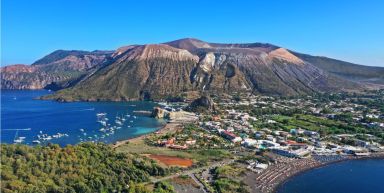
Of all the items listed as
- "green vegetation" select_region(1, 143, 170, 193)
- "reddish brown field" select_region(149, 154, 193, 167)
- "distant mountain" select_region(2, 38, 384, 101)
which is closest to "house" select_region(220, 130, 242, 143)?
"reddish brown field" select_region(149, 154, 193, 167)

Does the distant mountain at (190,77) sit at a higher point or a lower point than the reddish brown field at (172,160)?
higher

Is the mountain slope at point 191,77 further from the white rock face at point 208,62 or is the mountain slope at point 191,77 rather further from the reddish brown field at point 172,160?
the reddish brown field at point 172,160

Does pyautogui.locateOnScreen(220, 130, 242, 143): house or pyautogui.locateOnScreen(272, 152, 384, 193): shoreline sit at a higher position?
pyautogui.locateOnScreen(220, 130, 242, 143): house

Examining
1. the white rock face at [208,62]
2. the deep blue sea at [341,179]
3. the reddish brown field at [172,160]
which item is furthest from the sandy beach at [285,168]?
the white rock face at [208,62]

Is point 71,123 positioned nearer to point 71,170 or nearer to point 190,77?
point 71,170

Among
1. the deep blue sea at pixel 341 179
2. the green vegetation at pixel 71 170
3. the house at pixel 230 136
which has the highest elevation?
the green vegetation at pixel 71 170

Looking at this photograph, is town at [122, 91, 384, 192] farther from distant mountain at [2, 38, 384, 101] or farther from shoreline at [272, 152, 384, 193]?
distant mountain at [2, 38, 384, 101]

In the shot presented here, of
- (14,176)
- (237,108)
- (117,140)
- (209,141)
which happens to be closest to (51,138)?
(117,140)
